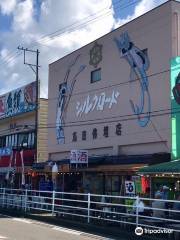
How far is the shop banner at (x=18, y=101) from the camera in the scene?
37688mm

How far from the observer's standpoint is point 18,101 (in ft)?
132

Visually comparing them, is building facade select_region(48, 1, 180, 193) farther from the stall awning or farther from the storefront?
the stall awning

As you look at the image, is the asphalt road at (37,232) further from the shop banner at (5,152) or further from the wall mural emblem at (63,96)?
the shop banner at (5,152)

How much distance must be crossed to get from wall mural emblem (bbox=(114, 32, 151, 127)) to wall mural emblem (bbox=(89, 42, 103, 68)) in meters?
2.35

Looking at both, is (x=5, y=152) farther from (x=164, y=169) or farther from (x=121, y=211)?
(x=164, y=169)

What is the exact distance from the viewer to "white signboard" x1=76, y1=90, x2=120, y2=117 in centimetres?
2777

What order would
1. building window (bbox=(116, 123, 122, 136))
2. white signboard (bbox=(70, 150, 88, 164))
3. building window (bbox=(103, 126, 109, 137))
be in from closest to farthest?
white signboard (bbox=(70, 150, 88, 164)) → building window (bbox=(116, 123, 122, 136)) → building window (bbox=(103, 126, 109, 137))

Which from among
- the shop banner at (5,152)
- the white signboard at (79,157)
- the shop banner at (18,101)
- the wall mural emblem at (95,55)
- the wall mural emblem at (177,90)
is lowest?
the white signboard at (79,157)

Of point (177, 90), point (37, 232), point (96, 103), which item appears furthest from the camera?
point (96, 103)

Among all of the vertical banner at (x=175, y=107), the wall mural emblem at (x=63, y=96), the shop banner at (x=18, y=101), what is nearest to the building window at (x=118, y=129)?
the vertical banner at (x=175, y=107)

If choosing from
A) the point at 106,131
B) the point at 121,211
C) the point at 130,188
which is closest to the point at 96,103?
the point at 106,131

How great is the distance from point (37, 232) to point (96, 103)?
1357 cm

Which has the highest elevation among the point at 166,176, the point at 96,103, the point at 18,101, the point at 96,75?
the point at 96,75

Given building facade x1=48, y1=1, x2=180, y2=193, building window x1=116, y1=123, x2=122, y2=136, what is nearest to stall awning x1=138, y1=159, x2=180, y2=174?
building facade x1=48, y1=1, x2=180, y2=193
